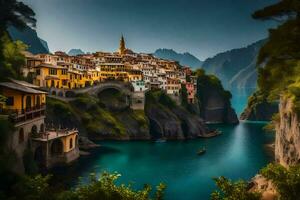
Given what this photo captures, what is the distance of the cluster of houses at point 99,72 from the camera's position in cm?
11206

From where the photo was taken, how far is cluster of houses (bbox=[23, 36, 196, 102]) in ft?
368

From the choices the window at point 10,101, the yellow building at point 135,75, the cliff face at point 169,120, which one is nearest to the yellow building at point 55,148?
the window at point 10,101

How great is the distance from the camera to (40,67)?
10962cm

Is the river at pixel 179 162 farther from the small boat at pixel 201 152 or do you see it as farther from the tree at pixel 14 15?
the tree at pixel 14 15

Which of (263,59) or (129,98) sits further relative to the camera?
(129,98)

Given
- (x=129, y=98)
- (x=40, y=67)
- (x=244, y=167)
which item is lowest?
(x=244, y=167)

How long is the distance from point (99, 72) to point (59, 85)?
26.5 m

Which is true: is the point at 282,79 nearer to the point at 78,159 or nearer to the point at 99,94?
the point at 78,159

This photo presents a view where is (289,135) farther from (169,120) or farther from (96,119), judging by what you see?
(169,120)

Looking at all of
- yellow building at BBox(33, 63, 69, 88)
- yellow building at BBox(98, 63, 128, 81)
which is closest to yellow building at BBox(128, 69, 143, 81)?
yellow building at BBox(98, 63, 128, 81)

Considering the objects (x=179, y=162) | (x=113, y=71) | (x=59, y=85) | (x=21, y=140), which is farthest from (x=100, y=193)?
(x=113, y=71)

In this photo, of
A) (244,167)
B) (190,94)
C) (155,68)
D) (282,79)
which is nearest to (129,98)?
(155,68)

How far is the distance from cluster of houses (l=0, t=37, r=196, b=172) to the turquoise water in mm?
6102

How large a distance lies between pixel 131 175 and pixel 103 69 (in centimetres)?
7408
